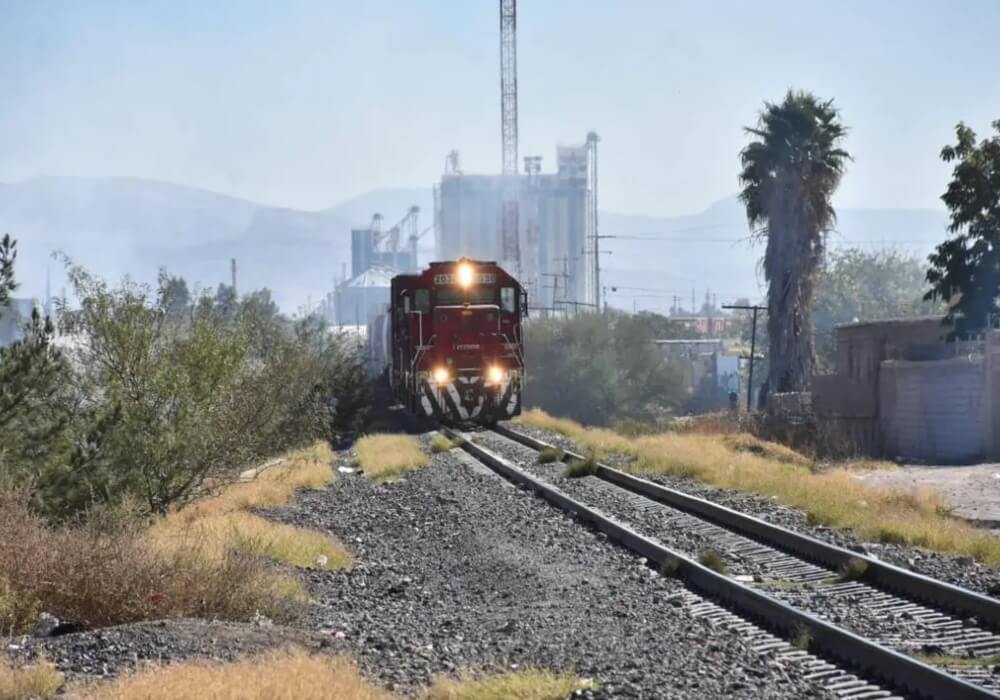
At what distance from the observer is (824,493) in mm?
18000

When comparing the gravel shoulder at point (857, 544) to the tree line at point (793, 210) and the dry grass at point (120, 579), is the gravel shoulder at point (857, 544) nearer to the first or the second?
the dry grass at point (120, 579)

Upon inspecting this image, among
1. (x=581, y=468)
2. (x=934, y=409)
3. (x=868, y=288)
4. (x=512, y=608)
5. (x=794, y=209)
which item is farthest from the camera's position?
(x=868, y=288)

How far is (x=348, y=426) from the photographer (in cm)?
3819

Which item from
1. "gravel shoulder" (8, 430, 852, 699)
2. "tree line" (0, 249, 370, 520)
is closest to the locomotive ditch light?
"tree line" (0, 249, 370, 520)

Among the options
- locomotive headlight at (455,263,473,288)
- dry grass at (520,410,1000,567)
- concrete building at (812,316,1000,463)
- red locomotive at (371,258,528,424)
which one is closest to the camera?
dry grass at (520,410,1000,567)

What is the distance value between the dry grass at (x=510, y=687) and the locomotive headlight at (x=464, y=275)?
25.6 metres

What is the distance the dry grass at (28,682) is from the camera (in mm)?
7031

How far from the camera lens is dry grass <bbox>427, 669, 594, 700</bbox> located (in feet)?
23.1

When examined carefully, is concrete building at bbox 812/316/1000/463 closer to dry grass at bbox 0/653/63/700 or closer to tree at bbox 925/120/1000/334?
tree at bbox 925/120/1000/334

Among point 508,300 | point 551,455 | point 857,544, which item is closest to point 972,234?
point 508,300

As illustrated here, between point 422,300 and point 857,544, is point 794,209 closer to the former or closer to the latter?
point 422,300

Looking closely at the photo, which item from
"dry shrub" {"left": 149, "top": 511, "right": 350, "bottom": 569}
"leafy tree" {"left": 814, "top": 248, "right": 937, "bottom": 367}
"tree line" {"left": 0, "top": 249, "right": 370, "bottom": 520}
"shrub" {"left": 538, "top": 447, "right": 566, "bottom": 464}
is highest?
"leafy tree" {"left": 814, "top": 248, "right": 937, "bottom": 367}

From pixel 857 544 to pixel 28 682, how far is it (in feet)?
28.7

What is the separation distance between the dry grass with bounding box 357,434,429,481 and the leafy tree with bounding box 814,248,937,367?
2867 inches
